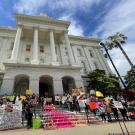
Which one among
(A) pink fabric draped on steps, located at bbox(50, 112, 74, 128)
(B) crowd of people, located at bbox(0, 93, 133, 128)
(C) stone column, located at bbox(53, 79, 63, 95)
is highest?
(C) stone column, located at bbox(53, 79, 63, 95)

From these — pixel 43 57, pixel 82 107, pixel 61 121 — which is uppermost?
pixel 43 57

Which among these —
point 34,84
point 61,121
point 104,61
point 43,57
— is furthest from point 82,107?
point 104,61

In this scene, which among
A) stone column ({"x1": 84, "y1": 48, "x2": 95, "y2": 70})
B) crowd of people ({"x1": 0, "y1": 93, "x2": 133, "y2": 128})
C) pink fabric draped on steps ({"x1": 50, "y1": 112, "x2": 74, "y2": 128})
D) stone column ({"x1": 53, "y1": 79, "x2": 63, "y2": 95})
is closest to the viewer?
pink fabric draped on steps ({"x1": 50, "y1": 112, "x2": 74, "y2": 128})

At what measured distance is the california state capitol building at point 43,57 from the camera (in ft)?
76.4

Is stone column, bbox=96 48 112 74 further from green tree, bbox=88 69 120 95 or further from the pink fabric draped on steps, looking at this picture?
the pink fabric draped on steps

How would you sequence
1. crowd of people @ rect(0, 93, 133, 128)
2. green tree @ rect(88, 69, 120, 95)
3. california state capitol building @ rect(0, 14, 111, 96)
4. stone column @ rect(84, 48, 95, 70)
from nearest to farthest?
1. crowd of people @ rect(0, 93, 133, 128)
2. california state capitol building @ rect(0, 14, 111, 96)
3. green tree @ rect(88, 69, 120, 95)
4. stone column @ rect(84, 48, 95, 70)

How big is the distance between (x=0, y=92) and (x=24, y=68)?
5.33 metres

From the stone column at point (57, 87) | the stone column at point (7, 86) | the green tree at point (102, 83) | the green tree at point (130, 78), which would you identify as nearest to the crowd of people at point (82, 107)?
the stone column at point (57, 87)

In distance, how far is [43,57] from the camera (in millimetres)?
32812

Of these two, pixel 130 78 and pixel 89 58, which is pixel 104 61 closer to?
pixel 89 58

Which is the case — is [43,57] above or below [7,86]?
above

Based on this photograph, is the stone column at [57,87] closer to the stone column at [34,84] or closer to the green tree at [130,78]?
the stone column at [34,84]

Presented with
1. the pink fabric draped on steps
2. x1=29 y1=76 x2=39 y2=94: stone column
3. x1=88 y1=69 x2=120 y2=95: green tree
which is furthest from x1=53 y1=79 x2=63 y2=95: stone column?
the pink fabric draped on steps

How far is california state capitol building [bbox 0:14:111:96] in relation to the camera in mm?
23281
